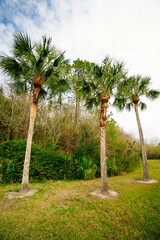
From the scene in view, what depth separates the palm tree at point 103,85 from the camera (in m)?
6.40

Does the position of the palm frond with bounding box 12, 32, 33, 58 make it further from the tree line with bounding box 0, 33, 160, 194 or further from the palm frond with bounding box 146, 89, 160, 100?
the palm frond with bounding box 146, 89, 160, 100

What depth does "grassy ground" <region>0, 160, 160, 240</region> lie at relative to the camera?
318 cm

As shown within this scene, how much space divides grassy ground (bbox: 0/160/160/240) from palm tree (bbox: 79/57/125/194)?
166 centimetres

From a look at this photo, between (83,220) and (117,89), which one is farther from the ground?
(117,89)

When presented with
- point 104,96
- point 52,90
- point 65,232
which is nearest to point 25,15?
point 52,90

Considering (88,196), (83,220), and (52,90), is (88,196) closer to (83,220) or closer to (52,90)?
(83,220)

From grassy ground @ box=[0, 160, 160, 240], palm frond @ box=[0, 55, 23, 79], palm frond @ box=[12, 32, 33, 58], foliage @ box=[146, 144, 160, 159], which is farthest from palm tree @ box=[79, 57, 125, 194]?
foliage @ box=[146, 144, 160, 159]

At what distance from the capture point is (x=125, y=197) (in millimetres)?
5828

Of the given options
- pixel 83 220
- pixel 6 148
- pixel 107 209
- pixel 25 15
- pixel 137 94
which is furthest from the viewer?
pixel 137 94

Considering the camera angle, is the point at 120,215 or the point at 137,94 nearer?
the point at 120,215

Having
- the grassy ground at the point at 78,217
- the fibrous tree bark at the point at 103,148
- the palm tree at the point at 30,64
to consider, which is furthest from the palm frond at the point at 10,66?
the grassy ground at the point at 78,217

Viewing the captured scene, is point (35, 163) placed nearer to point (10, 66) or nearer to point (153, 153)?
point (10, 66)

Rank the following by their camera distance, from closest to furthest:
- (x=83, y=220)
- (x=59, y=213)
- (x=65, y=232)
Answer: (x=65, y=232) < (x=83, y=220) < (x=59, y=213)

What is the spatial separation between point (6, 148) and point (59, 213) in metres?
5.66
